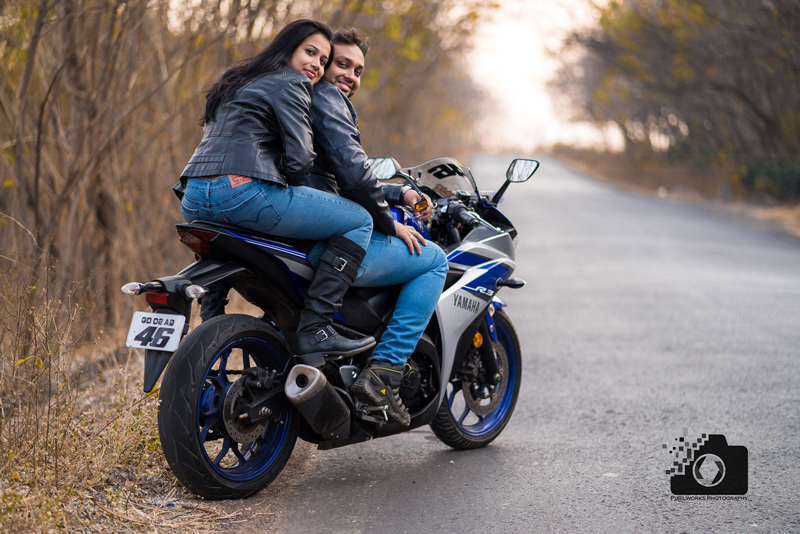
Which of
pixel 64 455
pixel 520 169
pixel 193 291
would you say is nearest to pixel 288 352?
pixel 193 291

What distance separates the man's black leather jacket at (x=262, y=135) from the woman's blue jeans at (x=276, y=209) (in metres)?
0.06

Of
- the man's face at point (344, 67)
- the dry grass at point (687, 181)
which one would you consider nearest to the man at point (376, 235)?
the man's face at point (344, 67)

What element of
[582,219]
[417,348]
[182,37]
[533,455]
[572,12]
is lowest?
[582,219]

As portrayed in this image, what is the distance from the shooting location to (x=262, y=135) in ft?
12.5

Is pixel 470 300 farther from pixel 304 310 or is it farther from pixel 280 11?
pixel 280 11

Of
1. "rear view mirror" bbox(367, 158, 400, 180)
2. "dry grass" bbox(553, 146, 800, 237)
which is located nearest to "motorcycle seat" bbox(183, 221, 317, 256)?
"rear view mirror" bbox(367, 158, 400, 180)

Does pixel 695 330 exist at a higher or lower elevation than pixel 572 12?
lower

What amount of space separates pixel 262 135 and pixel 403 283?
3.51ft

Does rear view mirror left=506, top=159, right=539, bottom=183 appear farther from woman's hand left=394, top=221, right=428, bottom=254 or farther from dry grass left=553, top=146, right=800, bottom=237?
dry grass left=553, top=146, right=800, bottom=237

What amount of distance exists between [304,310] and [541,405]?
2.72 meters

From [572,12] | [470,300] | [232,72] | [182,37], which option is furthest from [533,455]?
[572,12]

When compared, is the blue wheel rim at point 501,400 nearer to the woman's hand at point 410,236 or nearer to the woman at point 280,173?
the woman's hand at point 410,236

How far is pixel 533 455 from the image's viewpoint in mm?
4926

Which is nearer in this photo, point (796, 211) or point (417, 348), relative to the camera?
point (417, 348)
